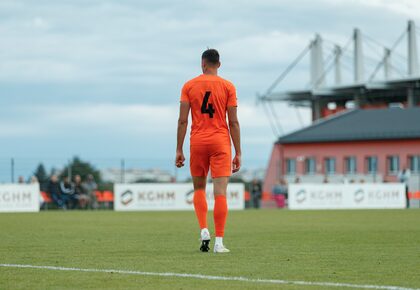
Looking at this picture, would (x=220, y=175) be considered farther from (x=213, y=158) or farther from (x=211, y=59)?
(x=211, y=59)

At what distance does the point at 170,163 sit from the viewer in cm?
5531

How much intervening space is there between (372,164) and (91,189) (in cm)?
3724

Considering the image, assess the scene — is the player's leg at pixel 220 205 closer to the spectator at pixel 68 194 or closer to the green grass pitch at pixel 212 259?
the green grass pitch at pixel 212 259

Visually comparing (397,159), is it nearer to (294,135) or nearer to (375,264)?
(294,135)

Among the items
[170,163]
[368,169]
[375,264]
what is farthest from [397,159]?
[375,264]

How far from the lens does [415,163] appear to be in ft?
258

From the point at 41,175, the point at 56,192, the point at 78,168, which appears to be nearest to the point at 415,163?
the point at 78,168

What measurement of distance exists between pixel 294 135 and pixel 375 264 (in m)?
77.2

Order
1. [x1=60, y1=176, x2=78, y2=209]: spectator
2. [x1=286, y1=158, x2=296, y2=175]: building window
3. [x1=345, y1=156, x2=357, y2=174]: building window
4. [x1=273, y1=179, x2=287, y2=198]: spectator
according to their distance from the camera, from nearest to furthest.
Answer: [x1=60, y1=176, x2=78, y2=209]: spectator
[x1=273, y1=179, x2=287, y2=198]: spectator
[x1=345, y1=156, x2=357, y2=174]: building window
[x1=286, y1=158, x2=296, y2=175]: building window

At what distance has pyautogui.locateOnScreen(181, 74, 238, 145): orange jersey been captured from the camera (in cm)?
1223

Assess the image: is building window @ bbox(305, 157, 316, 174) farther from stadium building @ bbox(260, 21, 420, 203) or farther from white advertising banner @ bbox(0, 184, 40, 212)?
white advertising banner @ bbox(0, 184, 40, 212)

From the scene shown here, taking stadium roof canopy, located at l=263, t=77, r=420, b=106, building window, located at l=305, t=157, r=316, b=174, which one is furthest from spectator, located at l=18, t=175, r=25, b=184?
stadium roof canopy, located at l=263, t=77, r=420, b=106

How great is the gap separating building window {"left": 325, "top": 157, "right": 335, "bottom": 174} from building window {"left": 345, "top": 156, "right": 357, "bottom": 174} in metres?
1.42

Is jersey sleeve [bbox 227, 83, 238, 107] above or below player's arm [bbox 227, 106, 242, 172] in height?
above
